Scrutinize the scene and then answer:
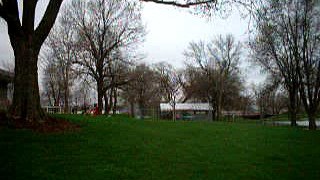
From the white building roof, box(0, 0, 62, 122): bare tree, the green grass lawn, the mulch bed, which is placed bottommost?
the green grass lawn

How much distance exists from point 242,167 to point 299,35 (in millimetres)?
30158

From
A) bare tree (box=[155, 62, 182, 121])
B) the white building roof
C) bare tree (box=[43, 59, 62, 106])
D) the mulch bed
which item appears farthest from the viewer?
bare tree (box=[155, 62, 182, 121])

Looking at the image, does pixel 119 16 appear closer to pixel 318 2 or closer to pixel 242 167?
pixel 318 2

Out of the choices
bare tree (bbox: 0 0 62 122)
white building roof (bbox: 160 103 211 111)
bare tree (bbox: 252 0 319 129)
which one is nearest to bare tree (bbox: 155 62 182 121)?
white building roof (bbox: 160 103 211 111)

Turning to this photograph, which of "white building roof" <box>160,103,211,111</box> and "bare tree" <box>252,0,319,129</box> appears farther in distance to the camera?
"white building roof" <box>160,103,211,111</box>

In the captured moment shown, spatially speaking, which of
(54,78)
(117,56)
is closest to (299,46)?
(117,56)

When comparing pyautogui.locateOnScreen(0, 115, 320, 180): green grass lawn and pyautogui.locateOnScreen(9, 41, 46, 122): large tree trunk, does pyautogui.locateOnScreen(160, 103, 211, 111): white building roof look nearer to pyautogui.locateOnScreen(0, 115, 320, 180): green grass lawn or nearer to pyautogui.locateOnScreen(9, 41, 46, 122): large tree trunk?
pyautogui.locateOnScreen(9, 41, 46, 122): large tree trunk

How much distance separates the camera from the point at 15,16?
1406 centimetres

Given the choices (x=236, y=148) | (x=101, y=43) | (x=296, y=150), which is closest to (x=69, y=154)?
(x=236, y=148)

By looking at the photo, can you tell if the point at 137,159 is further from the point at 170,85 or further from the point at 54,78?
the point at 170,85

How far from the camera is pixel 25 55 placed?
14.2 m

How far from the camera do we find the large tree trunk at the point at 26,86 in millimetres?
14000

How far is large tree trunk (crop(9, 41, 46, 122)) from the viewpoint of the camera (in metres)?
14.0

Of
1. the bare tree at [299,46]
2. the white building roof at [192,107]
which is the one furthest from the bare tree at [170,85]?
the bare tree at [299,46]
